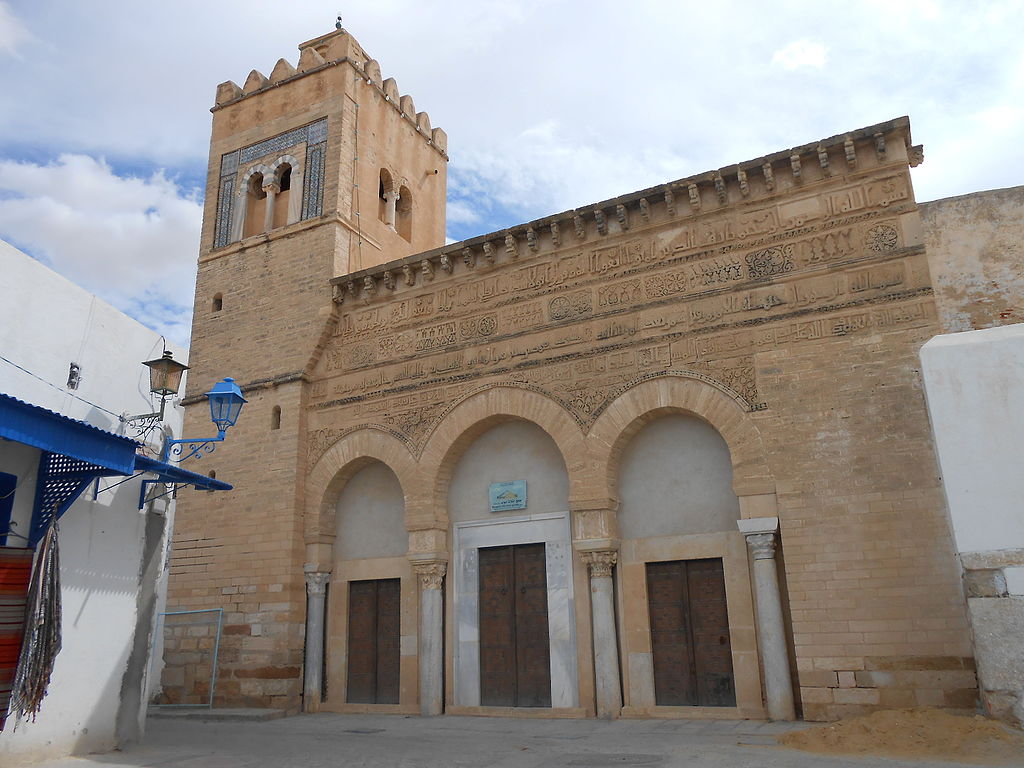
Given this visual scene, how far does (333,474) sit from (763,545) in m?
5.70

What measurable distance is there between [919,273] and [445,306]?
5674mm

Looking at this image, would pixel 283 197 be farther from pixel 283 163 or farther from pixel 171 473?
pixel 171 473

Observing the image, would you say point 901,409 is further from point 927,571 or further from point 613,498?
point 613,498

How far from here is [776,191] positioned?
910 cm

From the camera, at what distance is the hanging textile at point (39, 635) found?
6.18m

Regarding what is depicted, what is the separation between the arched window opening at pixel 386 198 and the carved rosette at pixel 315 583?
601 centimetres

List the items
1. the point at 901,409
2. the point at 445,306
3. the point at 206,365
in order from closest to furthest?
1. the point at 901,409
2. the point at 445,306
3. the point at 206,365

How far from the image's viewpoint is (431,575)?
32.7 feet

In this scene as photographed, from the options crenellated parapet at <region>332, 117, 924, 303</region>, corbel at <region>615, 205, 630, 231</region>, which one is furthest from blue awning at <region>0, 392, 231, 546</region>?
corbel at <region>615, 205, 630, 231</region>

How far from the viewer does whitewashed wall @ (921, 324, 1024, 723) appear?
6133mm

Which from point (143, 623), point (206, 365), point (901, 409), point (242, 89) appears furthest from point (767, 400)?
point (242, 89)

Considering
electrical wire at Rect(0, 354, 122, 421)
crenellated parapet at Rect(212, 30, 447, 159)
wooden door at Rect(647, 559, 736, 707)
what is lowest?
wooden door at Rect(647, 559, 736, 707)

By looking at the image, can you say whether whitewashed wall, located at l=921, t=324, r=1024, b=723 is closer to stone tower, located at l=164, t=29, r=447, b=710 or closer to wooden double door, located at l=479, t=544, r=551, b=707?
wooden double door, located at l=479, t=544, r=551, b=707

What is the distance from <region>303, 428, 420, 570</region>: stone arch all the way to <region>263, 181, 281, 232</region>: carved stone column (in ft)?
13.7
